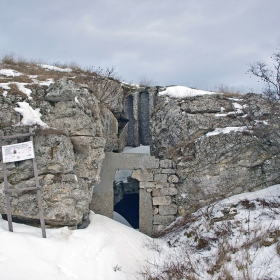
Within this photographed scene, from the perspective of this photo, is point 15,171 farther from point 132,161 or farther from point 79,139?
point 132,161

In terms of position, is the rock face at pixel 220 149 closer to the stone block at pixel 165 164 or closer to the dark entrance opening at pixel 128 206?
the stone block at pixel 165 164

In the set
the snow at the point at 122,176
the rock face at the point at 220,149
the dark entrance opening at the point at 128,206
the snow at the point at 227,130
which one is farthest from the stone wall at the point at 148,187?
the dark entrance opening at the point at 128,206

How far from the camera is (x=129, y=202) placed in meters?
12.5

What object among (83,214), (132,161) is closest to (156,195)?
(132,161)

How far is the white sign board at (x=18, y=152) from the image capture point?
5438 millimetres

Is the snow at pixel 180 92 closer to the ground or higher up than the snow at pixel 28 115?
higher up

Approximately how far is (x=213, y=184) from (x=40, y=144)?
5300mm

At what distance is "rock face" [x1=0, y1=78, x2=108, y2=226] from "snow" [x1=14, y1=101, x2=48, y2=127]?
10 cm

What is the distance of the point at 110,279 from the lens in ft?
16.1

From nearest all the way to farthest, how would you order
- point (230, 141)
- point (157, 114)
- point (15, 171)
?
1. point (15, 171)
2. point (230, 141)
3. point (157, 114)

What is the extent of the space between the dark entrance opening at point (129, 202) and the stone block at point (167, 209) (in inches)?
120

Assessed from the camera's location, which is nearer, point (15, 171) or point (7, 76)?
point (15, 171)

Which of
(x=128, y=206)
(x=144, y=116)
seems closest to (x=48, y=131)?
(x=144, y=116)

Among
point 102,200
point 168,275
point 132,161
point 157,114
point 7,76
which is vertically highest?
point 7,76
